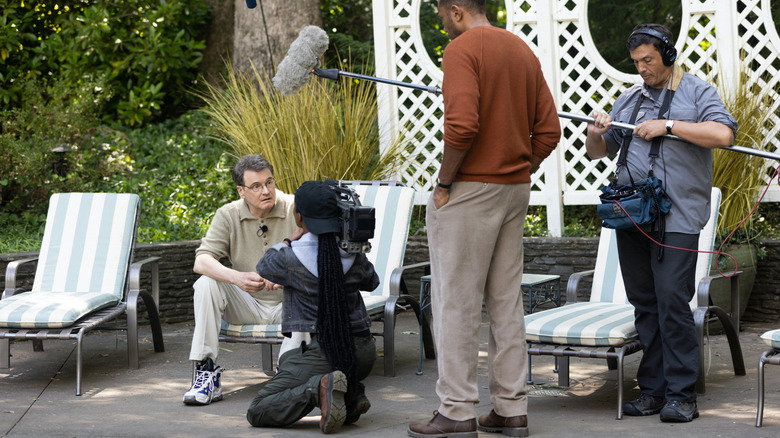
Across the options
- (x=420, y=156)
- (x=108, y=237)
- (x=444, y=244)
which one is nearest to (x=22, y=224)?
(x=108, y=237)

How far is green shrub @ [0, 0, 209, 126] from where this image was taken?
417 inches

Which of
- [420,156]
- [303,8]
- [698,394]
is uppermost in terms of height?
[303,8]

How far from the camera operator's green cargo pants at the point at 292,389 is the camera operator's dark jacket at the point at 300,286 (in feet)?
0.31

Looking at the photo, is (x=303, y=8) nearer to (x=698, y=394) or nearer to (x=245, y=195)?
(x=245, y=195)

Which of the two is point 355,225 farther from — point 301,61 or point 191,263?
point 191,263

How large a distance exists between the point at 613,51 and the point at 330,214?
7756 mm

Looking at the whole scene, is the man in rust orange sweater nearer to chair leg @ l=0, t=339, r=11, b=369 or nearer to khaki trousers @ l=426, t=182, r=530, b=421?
khaki trousers @ l=426, t=182, r=530, b=421

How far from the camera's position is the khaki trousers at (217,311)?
17.0 ft

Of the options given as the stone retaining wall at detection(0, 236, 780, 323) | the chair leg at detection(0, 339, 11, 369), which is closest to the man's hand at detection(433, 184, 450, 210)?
the chair leg at detection(0, 339, 11, 369)

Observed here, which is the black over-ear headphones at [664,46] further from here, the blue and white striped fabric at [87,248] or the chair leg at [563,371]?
the blue and white striped fabric at [87,248]

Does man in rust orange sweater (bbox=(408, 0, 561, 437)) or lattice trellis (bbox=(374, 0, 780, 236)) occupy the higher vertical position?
lattice trellis (bbox=(374, 0, 780, 236))

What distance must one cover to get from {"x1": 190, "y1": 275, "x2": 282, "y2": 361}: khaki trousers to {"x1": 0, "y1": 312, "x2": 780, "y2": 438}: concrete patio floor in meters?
0.31

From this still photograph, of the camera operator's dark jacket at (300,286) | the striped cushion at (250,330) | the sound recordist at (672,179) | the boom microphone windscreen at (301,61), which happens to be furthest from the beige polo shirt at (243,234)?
the sound recordist at (672,179)

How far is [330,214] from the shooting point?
15.2 ft
